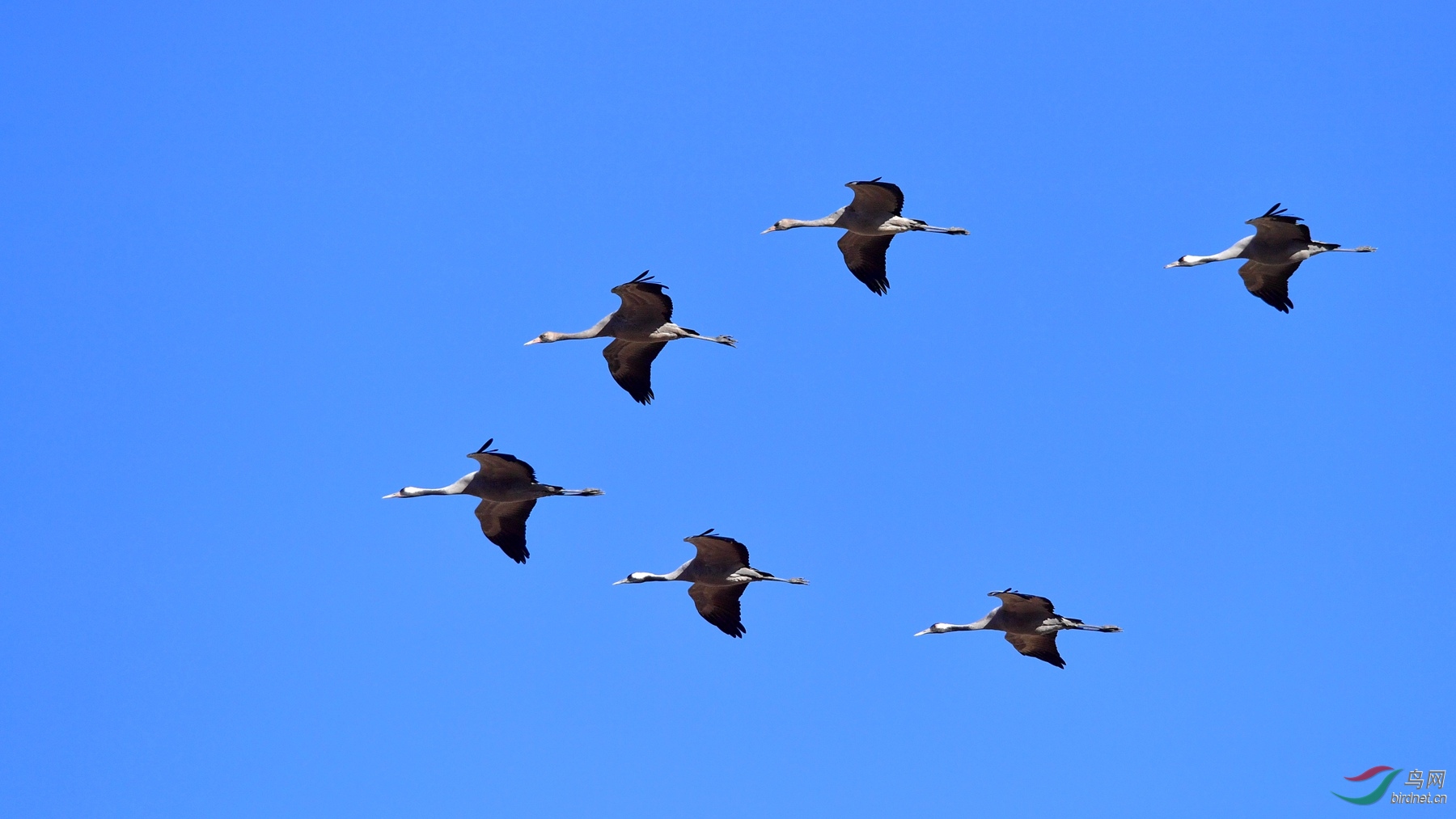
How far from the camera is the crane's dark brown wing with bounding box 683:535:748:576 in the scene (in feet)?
112

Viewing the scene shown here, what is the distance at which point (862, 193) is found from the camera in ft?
117

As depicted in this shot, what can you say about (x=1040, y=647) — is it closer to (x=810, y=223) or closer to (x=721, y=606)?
(x=721, y=606)

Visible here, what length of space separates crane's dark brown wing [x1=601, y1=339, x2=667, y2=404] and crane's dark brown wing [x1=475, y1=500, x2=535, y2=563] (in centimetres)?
281

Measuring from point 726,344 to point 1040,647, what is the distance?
8000 mm

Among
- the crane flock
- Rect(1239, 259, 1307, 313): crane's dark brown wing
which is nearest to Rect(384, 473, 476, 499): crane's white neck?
the crane flock

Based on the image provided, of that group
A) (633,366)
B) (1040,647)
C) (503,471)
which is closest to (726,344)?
(633,366)

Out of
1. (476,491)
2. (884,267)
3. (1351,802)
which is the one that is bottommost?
(1351,802)

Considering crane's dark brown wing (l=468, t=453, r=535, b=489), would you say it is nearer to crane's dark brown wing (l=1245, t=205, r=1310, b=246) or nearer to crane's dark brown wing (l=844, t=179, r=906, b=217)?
crane's dark brown wing (l=844, t=179, r=906, b=217)

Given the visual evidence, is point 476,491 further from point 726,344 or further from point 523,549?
point 726,344

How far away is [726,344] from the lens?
35.8m

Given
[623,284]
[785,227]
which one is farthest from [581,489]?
[785,227]

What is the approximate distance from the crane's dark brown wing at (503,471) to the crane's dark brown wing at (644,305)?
10.5ft

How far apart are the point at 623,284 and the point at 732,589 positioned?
5925 millimetres

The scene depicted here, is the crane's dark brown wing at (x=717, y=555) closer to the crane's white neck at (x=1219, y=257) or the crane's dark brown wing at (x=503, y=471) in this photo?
the crane's dark brown wing at (x=503, y=471)
